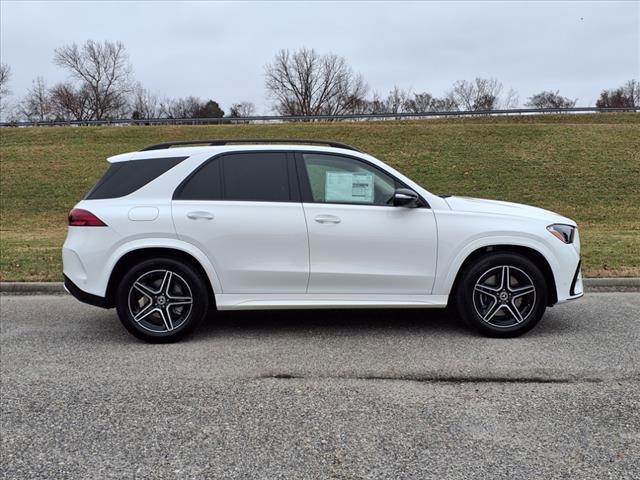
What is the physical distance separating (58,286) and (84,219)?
2829 millimetres

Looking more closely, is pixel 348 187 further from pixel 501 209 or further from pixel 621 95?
pixel 621 95

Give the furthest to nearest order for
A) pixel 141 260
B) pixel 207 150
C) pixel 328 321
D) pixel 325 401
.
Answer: pixel 328 321, pixel 207 150, pixel 141 260, pixel 325 401

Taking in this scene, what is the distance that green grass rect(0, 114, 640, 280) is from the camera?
10883 mm

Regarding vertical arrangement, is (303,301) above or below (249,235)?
below

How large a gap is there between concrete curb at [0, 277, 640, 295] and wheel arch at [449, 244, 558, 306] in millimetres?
2434

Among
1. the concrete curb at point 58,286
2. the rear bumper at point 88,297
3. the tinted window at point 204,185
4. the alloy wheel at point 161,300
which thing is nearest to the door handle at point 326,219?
the tinted window at point 204,185

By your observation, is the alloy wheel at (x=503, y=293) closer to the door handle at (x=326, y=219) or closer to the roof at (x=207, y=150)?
the door handle at (x=326, y=219)

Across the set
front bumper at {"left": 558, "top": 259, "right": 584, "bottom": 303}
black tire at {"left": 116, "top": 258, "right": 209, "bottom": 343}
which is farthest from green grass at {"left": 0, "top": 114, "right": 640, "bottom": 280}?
black tire at {"left": 116, "top": 258, "right": 209, "bottom": 343}

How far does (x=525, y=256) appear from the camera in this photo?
5.18 meters

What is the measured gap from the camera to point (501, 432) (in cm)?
330

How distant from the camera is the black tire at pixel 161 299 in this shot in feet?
16.4

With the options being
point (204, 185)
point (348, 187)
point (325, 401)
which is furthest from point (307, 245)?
point (325, 401)

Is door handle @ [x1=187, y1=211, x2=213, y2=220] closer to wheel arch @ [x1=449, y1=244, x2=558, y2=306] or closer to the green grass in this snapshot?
wheel arch @ [x1=449, y1=244, x2=558, y2=306]

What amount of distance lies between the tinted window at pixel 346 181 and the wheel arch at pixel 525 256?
0.92 meters
